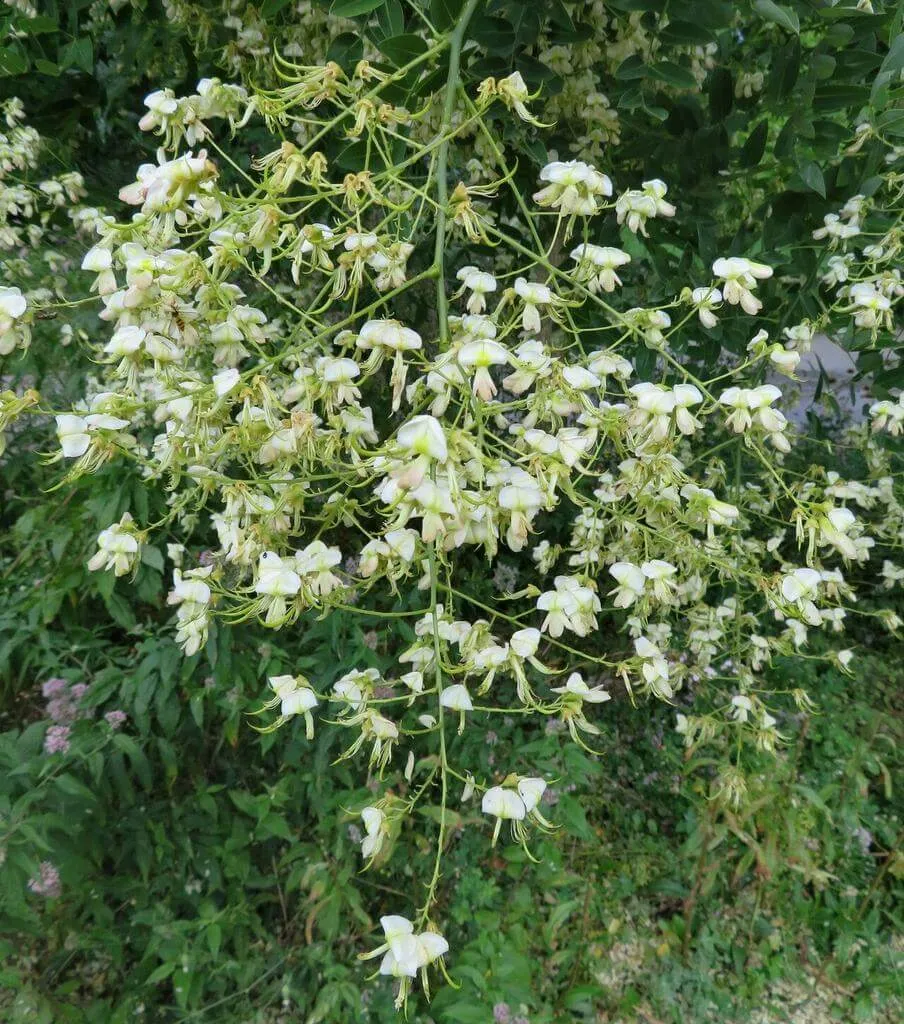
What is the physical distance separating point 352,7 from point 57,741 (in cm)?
118

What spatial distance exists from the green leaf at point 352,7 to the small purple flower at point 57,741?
115cm

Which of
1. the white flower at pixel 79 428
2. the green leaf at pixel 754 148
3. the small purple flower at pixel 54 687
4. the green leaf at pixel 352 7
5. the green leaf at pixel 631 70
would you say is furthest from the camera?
the small purple flower at pixel 54 687

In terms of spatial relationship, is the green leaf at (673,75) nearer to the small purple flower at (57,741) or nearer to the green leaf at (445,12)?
the green leaf at (445,12)

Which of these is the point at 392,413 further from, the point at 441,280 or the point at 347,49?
the point at 347,49

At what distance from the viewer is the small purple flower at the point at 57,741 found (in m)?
1.21

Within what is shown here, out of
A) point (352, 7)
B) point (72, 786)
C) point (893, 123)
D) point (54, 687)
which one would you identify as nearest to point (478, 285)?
point (352, 7)

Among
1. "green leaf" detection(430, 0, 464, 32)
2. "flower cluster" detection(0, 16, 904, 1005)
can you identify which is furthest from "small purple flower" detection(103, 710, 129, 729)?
A: "green leaf" detection(430, 0, 464, 32)

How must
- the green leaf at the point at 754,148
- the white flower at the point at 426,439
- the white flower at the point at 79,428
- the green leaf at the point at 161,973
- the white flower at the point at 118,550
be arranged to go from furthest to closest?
the green leaf at the point at 161,973 → the green leaf at the point at 754,148 → the white flower at the point at 118,550 → the white flower at the point at 79,428 → the white flower at the point at 426,439

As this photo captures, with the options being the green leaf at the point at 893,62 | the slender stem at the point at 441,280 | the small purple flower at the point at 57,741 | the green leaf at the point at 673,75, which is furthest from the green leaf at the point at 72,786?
the green leaf at the point at 893,62

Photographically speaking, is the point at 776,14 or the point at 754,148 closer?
the point at 776,14

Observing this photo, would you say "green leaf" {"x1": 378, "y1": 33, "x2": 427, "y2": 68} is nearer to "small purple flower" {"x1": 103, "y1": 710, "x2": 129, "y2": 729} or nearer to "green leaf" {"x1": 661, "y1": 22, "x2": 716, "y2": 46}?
"green leaf" {"x1": 661, "y1": 22, "x2": 716, "y2": 46}

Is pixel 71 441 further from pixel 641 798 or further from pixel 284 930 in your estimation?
pixel 641 798

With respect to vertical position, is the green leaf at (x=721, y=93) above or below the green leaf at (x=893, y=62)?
below

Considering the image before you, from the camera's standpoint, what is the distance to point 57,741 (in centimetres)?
122
